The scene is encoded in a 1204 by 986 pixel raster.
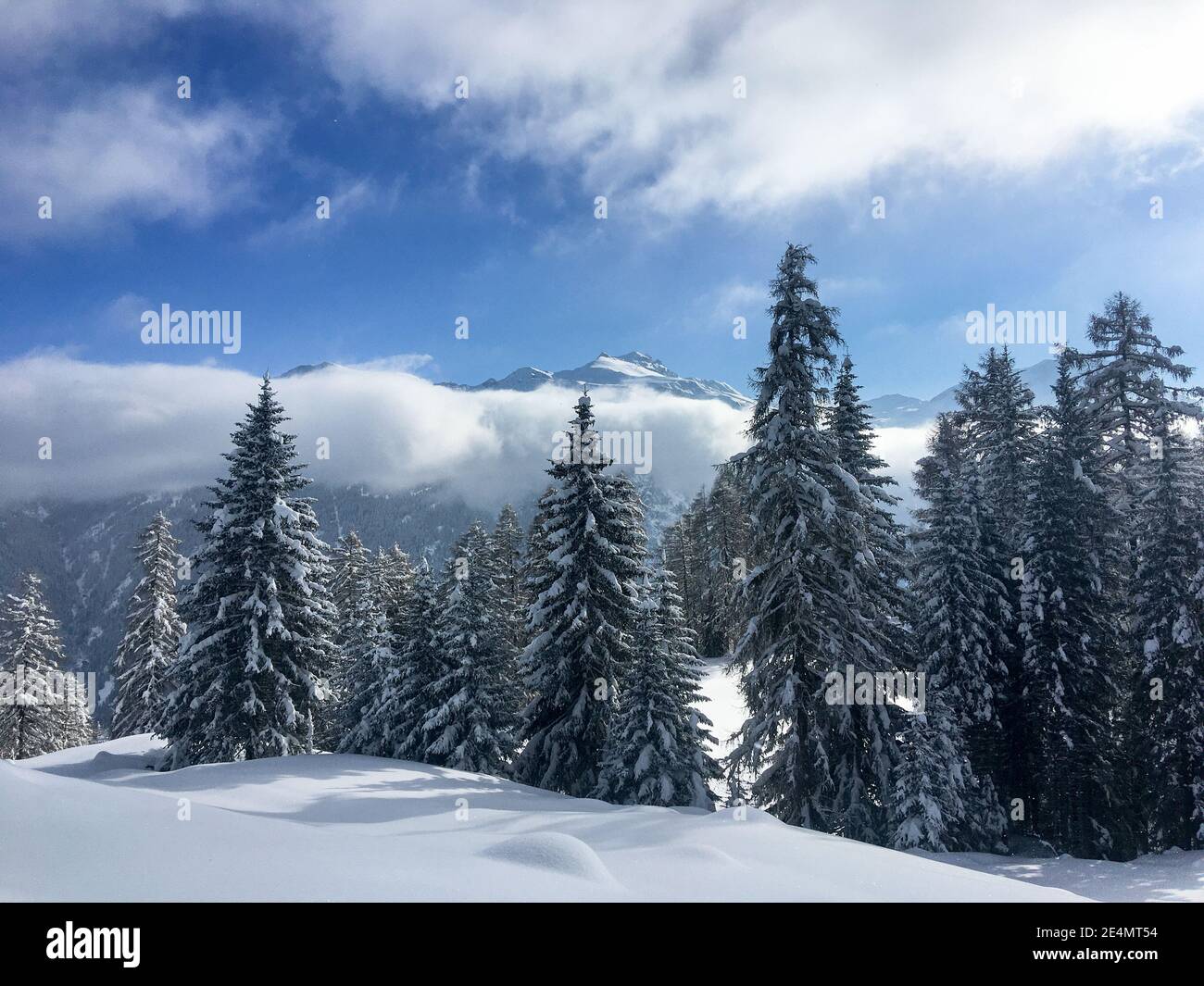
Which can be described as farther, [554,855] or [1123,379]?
[1123,379]

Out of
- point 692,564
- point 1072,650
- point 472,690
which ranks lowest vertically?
point 472,690

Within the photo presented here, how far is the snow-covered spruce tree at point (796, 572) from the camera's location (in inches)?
663

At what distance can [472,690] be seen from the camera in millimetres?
24516

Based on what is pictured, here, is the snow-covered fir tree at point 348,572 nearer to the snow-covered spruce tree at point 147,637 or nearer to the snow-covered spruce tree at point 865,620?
the snow-covered spruce tree at point 147,637

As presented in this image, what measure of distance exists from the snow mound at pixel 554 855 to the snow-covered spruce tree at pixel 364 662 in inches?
869

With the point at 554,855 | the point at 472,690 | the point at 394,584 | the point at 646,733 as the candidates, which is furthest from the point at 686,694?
the point at 394,584

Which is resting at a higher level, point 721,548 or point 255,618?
point 721,548

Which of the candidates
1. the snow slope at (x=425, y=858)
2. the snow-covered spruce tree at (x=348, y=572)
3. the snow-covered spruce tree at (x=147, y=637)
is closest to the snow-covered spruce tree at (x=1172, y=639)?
the snow slope at (x=425, y=858)

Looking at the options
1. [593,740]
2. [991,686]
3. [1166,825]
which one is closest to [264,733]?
[593,740]

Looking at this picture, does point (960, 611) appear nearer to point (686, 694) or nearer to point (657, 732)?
point (686, 694)

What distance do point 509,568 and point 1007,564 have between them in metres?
34.7

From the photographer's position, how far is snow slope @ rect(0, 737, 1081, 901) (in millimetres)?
4781
